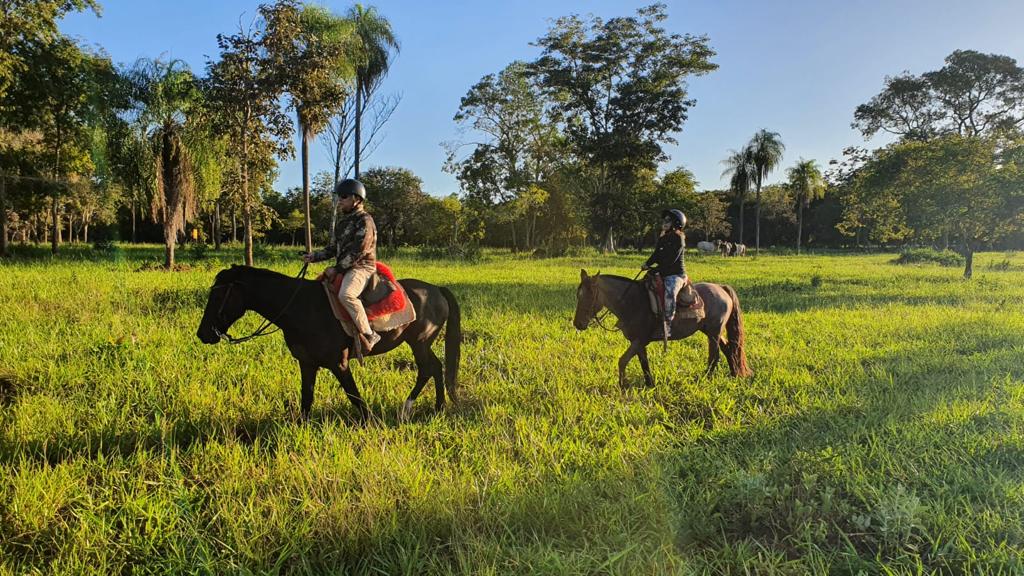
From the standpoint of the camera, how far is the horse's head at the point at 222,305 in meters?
3.91

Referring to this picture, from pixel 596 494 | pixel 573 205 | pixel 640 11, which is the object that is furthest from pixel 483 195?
pixel 596 494

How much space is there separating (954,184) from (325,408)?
21992 mm

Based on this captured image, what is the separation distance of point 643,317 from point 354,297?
341 cm

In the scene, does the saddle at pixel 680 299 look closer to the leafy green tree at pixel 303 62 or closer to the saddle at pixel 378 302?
the saddle at pixel 378 302

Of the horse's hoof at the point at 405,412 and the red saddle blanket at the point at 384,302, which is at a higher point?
the red saddle blanket at the point at 384,302

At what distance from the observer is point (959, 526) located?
2561 mm

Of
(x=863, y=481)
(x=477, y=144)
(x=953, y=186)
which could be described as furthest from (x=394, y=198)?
(x=863, y=481)

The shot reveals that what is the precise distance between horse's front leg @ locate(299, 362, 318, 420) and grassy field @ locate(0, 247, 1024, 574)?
0.20 m

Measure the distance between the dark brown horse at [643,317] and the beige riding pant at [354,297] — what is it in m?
2.53

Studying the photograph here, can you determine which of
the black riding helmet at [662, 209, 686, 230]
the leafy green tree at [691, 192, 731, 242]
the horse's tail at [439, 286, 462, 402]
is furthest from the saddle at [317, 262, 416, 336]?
the leafy green tree at [691, 192, 731, 242]

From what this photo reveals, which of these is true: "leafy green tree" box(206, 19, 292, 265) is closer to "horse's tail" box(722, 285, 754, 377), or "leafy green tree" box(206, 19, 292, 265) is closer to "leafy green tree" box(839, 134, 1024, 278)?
"horse's tail" box(722, 285, 754, 377)

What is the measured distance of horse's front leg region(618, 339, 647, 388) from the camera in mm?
Answer: 5316

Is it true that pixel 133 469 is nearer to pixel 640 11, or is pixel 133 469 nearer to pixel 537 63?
pixel 537 63

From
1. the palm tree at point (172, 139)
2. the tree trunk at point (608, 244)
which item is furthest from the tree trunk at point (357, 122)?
the tree trunk at point (608, 244)
